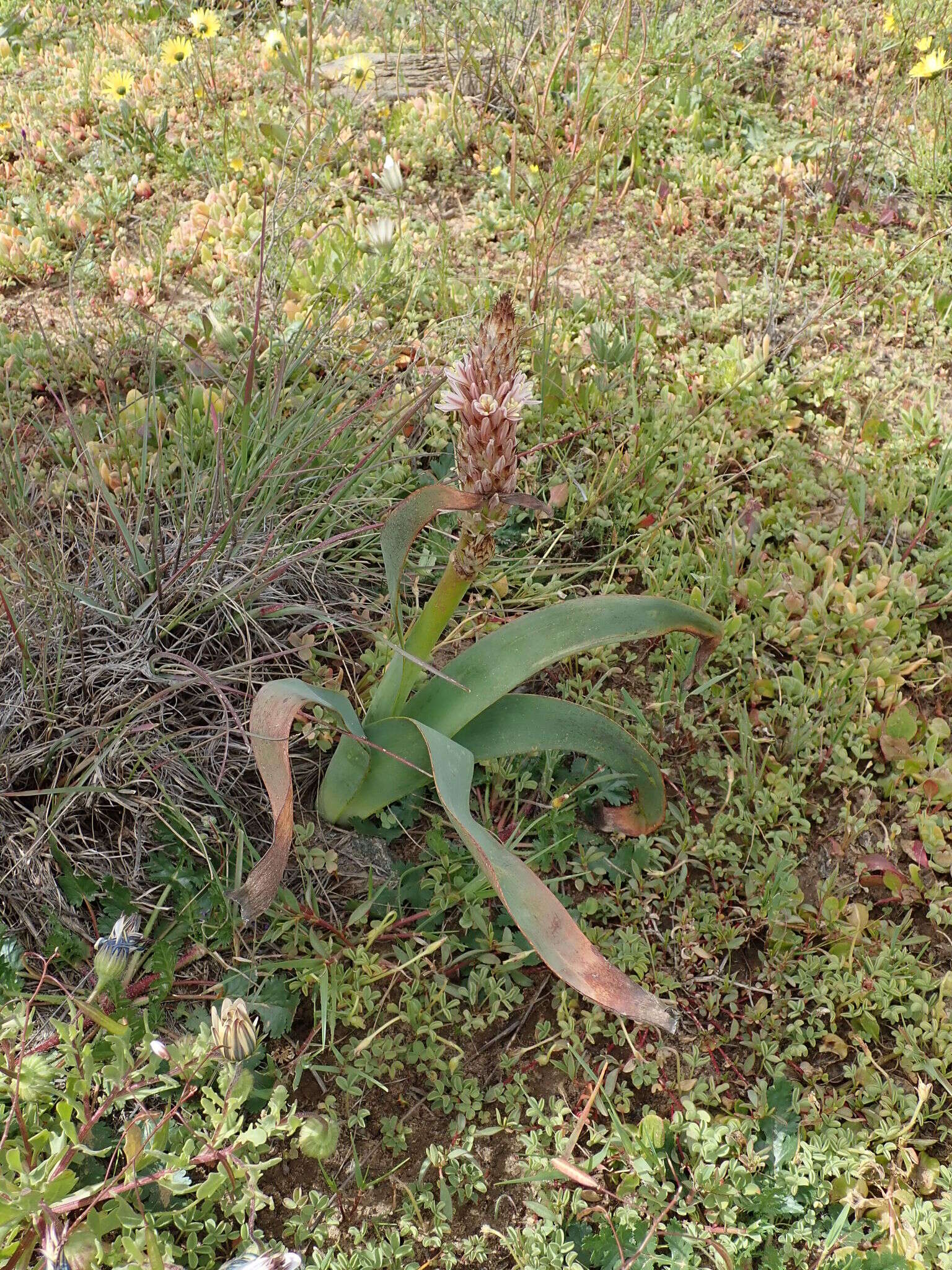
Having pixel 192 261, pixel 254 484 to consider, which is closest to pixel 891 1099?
pixel 254 484

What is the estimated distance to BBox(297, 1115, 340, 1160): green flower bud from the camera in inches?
63.2

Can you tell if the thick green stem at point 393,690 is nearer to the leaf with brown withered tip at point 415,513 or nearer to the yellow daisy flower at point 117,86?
the leaf with brown withered tip at point 415,513

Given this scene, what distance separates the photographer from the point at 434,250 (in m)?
3.39

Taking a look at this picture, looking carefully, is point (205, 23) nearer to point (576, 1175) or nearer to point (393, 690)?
point (393, 690)

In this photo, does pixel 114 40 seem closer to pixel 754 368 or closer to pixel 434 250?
pixel 434 250

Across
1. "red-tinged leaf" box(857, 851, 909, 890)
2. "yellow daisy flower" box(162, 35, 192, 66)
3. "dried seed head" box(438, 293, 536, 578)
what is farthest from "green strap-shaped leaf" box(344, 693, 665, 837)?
"yellow daisy flower" box(162, 35, 192, 66)

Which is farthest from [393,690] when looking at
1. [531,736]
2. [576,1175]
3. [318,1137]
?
[576,1175]

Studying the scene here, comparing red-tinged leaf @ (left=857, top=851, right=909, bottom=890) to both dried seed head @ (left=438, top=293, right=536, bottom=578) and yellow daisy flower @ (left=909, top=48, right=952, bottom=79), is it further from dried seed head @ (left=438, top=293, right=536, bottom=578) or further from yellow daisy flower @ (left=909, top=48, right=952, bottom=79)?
yellow daisy flower @ (left=909, top=48, right=952, bottom=79)

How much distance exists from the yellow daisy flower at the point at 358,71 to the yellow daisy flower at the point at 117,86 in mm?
905

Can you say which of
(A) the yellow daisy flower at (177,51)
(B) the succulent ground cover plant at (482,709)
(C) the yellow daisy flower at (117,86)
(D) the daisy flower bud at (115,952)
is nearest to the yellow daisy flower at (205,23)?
(A) the yellow daisy flower at (177,51)

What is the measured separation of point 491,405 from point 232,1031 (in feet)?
3.34

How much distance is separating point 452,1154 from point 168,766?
36.3 inches

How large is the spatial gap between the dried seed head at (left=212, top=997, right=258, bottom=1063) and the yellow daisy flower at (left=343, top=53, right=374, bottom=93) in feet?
11.6

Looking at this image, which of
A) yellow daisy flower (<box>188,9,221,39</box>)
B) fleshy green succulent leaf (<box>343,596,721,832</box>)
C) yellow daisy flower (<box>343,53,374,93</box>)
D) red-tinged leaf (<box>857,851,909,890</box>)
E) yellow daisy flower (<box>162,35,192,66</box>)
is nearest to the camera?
fleshy green succulent leaf (<box>343,596,721,832</box>)
